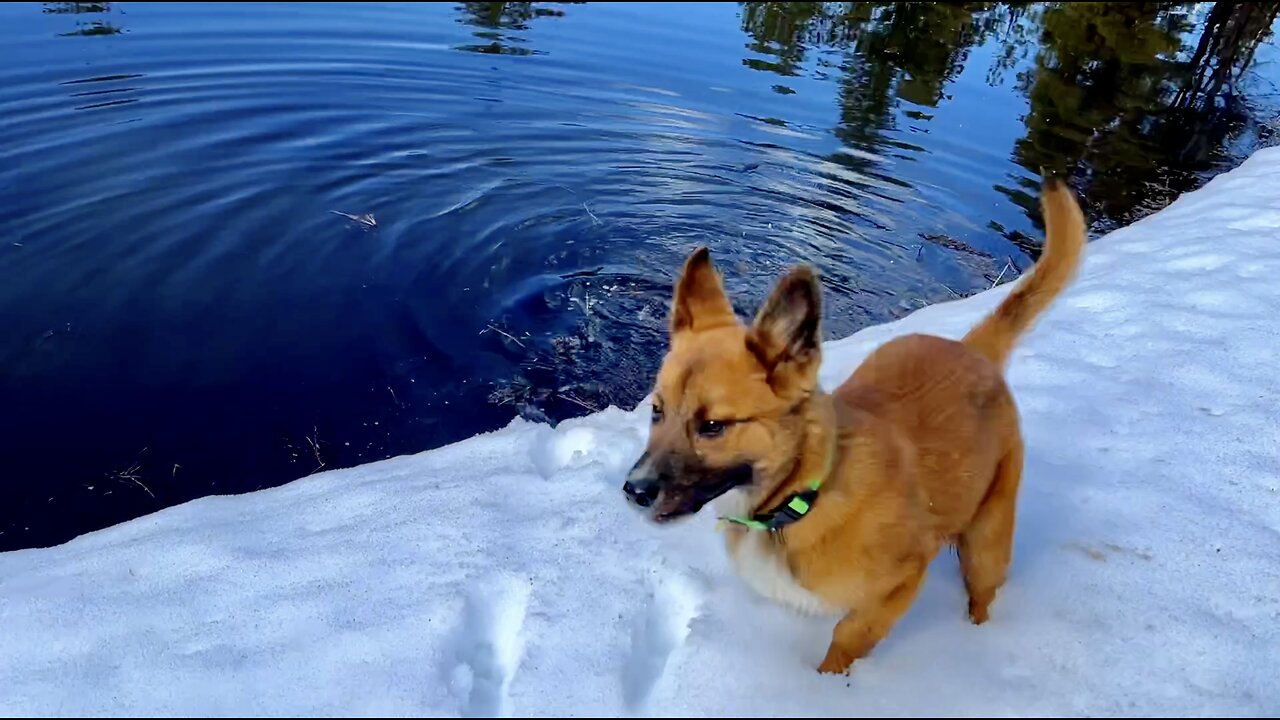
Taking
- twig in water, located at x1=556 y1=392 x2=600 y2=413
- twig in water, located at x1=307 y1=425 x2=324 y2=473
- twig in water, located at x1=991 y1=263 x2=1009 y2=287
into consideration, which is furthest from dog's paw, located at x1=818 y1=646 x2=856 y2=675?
twig in water, located at x1=991 y1=263 x2=1009 y2=287

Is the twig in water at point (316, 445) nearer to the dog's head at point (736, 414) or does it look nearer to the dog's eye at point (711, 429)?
the dog's head at point (736, 414)

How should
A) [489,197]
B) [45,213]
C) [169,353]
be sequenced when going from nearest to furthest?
[169,353] < [45,213] < [489,197]

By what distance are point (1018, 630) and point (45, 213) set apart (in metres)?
8.57

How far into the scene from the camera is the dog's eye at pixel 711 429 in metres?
2.63

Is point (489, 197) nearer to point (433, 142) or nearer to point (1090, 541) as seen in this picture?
point (433, 142)

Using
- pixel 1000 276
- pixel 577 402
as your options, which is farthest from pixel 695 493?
pixel 1000 276

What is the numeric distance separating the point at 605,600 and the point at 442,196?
251 inches

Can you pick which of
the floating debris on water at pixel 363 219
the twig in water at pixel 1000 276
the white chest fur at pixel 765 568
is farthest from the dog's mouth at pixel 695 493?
the floating debris on water at pixel 363 219

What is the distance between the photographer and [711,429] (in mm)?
2641

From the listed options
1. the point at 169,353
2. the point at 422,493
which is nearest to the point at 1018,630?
the point at 422,493

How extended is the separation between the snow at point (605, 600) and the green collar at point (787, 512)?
55 centimetres

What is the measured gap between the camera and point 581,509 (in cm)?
379

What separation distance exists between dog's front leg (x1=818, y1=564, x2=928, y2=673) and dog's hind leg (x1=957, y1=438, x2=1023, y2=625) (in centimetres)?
43

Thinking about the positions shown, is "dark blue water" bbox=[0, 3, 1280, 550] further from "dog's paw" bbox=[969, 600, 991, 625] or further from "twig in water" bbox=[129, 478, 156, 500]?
"dog's paw" bbox=[969, 600, 991, 625]
